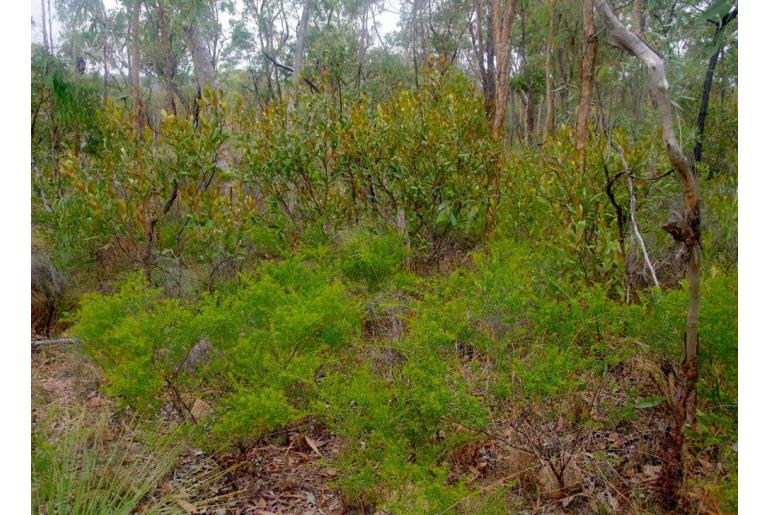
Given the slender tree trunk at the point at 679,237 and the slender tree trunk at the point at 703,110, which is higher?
the slender tree trunk at the point at 703,110

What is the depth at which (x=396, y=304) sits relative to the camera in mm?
3369

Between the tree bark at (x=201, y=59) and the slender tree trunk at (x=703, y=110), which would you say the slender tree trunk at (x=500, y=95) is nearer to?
the slender tree trunk at (x=703, y=110)

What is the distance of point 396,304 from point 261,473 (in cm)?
123

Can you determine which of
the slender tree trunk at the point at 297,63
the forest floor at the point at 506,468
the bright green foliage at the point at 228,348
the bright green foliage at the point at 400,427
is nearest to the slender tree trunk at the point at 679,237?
the forest floor at the point at 506,468

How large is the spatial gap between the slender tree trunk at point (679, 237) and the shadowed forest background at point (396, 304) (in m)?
0.01

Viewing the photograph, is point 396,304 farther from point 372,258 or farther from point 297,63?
point 297,63

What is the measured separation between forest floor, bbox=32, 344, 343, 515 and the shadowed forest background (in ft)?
0.04

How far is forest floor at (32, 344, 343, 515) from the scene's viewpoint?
2.40 meters

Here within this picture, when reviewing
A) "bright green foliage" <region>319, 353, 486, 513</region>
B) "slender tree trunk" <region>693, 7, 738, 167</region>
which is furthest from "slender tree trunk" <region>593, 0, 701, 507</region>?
"slender tree trunk" <region>693, 7, 738, 167</region>

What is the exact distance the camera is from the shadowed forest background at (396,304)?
7.23 ft

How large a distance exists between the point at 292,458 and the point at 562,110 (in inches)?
523

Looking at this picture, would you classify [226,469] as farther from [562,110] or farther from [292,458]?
[562,110]

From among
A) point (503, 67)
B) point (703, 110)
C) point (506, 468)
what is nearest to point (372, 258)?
point (506, 468)
